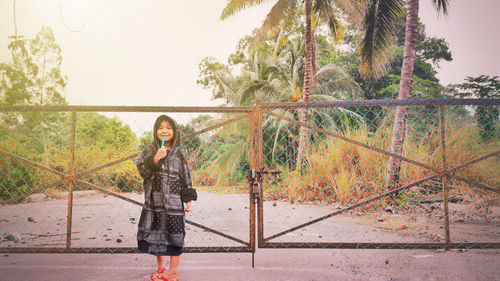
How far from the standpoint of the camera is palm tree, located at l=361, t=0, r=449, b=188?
7875 millimetres

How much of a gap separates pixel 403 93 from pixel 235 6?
7.38 meters

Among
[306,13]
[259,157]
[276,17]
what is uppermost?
[306,13]

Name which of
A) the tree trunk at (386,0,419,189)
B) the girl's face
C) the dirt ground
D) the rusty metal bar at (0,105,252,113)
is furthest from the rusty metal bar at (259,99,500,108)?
the tree trunk at (386,0,419,189)

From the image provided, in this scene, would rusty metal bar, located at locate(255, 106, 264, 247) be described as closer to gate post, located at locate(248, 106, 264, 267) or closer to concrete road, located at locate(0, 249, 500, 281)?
gate post, located at locate(248, 106, 264, 267)

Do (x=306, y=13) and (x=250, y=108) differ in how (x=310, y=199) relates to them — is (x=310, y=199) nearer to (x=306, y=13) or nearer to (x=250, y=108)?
(x=250, y=108)

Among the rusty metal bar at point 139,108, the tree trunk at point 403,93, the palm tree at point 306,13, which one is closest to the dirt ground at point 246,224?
the tree trunk at point 403,93

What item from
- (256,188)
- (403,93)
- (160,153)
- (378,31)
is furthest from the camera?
(378,31)

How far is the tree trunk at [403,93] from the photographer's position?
25.5 ft

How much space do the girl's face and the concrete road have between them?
51.3 inches

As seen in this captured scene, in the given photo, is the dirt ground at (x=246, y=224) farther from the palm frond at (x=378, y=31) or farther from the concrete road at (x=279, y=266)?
the palm frond at (x=378, y=31)

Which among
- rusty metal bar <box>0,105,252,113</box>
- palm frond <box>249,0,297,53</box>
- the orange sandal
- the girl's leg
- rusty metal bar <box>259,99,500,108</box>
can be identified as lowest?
the orange sandal

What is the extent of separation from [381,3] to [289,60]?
29.3ft

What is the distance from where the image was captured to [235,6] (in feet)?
40.6

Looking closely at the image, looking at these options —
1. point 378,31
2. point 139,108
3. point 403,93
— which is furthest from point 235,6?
point 139,108
